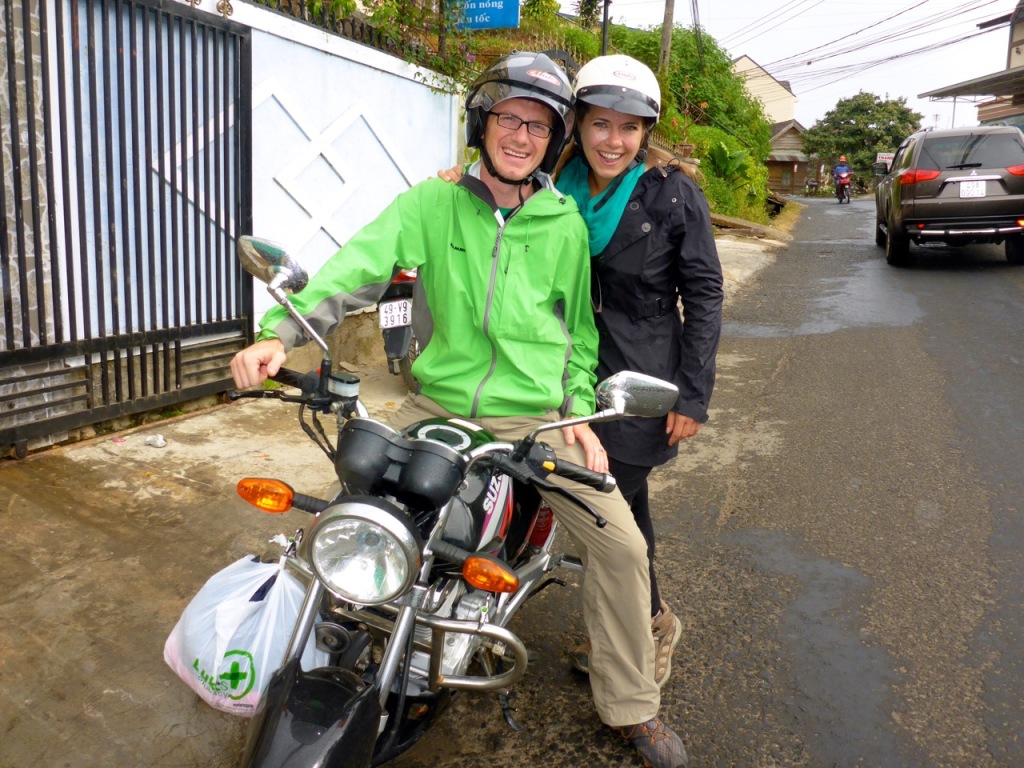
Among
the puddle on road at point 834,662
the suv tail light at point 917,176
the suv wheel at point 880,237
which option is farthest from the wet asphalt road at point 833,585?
the suv wheel at point 880,237

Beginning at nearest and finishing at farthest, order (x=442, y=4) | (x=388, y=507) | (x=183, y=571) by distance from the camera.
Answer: (x=388, y=507) < (x=183, y=571) < (x=442, y=4)

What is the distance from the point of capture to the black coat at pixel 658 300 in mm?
2885

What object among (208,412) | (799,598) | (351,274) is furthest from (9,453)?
(799,598)

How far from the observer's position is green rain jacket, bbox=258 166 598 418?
8.57ft

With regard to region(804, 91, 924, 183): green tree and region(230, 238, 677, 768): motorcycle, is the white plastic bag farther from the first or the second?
region(804, 91, 924, 183): green tree

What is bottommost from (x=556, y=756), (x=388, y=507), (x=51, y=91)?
(x=556, y=756)

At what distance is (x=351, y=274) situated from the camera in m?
2.50

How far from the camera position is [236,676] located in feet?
8.29

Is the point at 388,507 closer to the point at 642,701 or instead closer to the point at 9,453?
the point at 642,701

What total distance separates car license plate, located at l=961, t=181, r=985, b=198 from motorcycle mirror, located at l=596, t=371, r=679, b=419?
11.3 m

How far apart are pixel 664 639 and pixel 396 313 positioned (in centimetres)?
157

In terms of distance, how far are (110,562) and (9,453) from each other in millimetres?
1391

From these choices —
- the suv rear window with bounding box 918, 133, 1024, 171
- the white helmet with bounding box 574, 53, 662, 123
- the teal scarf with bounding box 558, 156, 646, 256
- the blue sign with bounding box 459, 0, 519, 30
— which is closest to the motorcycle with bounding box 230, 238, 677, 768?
the teal scarf with bounding box 558, 156, 646, 256

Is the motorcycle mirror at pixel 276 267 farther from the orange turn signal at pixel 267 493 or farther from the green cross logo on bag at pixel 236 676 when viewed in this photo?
the green cross logo on bag at pixel 236 676
